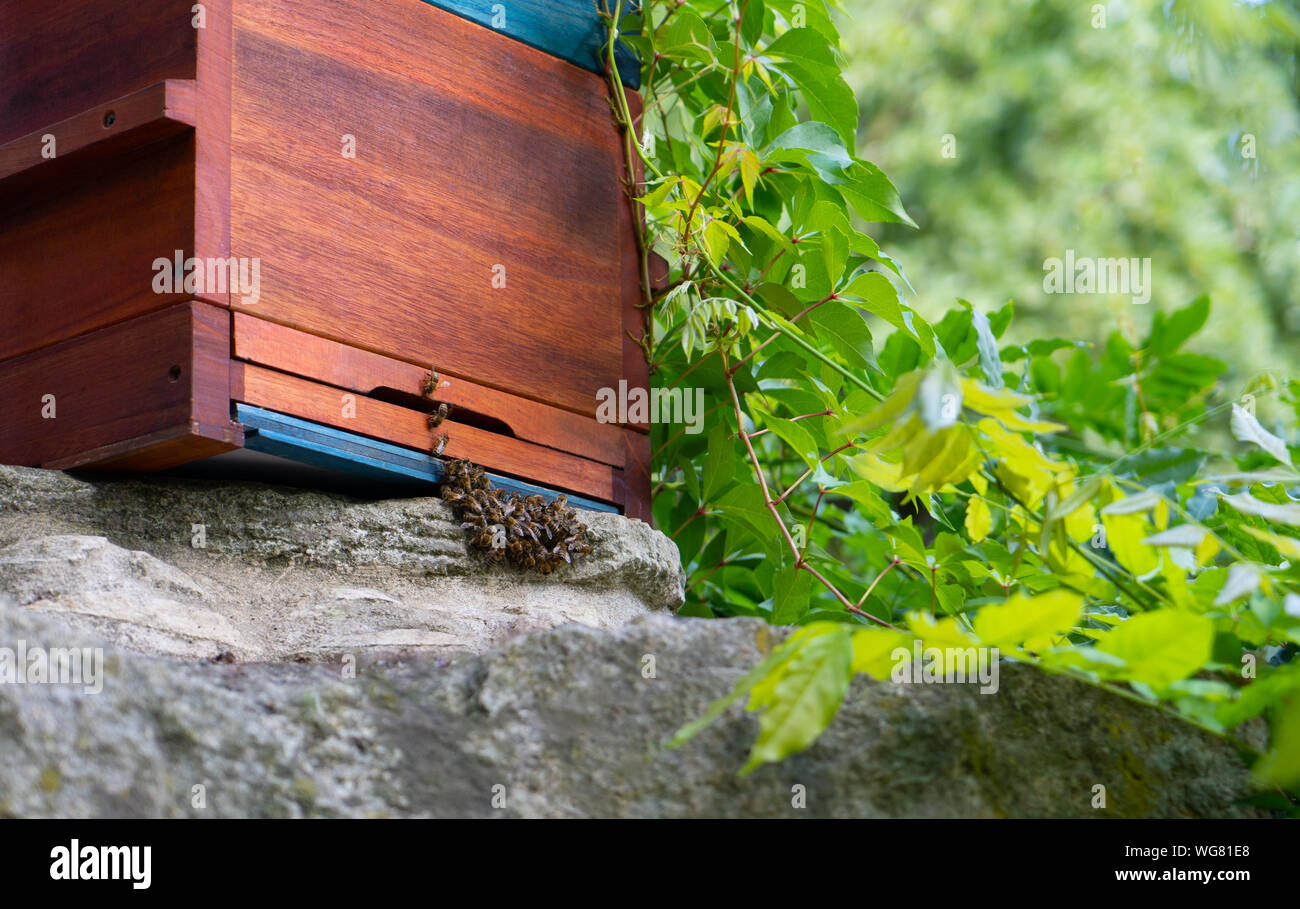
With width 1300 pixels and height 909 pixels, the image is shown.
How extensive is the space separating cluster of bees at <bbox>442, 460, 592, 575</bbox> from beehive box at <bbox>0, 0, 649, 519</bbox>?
3 centimetres

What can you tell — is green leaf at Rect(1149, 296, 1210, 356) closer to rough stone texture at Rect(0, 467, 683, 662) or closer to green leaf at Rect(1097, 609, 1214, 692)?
rough stone texture at Rect(0, 467, 683, 662)

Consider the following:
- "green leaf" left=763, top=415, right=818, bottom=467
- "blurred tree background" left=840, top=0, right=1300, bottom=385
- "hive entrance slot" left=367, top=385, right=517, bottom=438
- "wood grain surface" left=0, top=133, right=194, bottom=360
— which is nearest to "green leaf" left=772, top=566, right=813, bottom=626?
"green leaf" left=763, top=415, right=818, bottom=467

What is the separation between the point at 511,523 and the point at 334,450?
0.65 feet

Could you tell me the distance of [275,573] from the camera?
116 cm

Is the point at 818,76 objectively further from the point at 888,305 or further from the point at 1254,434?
the point at 1254,434

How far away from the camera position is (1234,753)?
36.8 inches

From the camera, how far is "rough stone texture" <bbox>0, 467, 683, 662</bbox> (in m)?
1.01

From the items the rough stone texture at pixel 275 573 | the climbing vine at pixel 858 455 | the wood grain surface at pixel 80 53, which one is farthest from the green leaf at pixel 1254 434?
the wood grain surface at pixel 80 53

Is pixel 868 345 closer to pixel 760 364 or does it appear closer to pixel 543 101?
pixel 760 364

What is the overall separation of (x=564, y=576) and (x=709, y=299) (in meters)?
0.34

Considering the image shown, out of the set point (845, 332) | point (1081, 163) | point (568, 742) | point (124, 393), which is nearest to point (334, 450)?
point (124, 393)

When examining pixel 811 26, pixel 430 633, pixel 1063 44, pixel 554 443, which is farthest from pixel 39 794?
pixel 1063 44

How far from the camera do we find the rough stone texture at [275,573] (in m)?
1.01

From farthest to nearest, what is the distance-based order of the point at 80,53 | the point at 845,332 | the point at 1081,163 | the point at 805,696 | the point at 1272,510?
the point at 1081,163, the point at 845,332, the point at 80,53, the point at 1272,510, the point at 805,696
